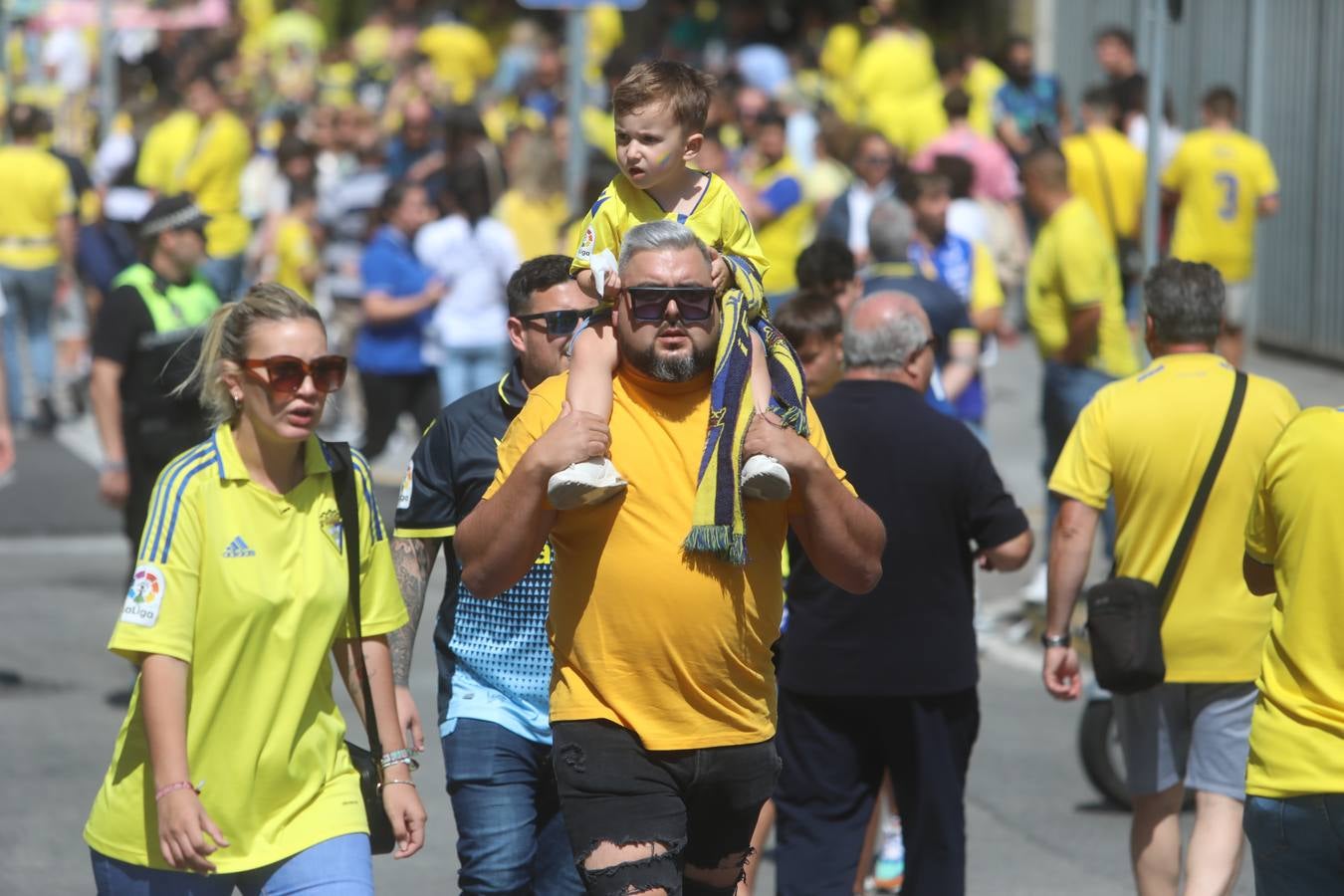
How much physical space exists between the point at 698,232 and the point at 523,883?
1.56m

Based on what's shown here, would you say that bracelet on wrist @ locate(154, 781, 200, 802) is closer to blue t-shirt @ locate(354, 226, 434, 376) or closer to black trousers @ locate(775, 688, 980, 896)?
black trousers @ locate(775, 688, 980, 896)

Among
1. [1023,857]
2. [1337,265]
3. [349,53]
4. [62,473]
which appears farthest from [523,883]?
[349,53]

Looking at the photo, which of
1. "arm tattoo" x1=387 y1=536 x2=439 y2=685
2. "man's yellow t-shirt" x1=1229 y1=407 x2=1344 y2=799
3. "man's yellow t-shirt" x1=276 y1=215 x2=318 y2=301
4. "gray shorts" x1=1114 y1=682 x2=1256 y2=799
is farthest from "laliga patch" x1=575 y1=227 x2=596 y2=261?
"man's yellow t-shirt" x1=276 y1=215 x2=318 y2=301

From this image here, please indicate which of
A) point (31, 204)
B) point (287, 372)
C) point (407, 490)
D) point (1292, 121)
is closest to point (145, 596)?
point (287, 372)

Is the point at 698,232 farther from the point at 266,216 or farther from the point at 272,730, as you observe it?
the point at 266,216

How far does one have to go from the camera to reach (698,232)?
15.7 ft

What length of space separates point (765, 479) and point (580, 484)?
1.18 feet

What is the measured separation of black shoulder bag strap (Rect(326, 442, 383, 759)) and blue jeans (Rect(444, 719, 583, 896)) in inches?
15.8

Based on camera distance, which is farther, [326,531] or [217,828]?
[326,531]

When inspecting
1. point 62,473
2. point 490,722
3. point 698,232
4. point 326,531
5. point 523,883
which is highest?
point 698,232

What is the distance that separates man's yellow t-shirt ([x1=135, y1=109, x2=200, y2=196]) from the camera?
17141 millimetres

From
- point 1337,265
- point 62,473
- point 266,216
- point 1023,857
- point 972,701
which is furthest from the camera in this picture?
point 266,216

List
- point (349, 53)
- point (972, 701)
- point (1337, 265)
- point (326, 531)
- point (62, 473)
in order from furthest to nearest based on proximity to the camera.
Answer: point (349, 53), point (1337, 265), point (62, 473), point (972, 701), point (326, 531)

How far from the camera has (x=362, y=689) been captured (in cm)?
466
